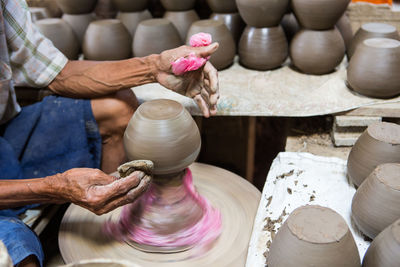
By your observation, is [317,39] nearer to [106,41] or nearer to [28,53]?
[106,41]

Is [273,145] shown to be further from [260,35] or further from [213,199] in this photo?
[213,199]

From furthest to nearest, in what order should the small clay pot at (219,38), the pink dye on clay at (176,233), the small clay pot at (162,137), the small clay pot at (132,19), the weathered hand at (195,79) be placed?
1. the small clay pot at (132,19)
2. the small clay pot at (219,38)
3. the weathered hand at (195,79)
4. the pink dye on clay at (176,233)
5. the small clay pot at (162,137)

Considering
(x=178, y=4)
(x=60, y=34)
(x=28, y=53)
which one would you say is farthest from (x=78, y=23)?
(x=28, y=53)

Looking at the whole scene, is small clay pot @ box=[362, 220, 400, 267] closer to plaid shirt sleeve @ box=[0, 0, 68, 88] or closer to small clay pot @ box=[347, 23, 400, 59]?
small clay pot @ box=[347, 23, 400, 59]

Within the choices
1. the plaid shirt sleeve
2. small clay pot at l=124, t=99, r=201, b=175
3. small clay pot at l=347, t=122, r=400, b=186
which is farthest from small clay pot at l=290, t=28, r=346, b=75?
the plaid shirt sleeve

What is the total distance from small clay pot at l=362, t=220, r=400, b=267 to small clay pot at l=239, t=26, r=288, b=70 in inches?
53.1

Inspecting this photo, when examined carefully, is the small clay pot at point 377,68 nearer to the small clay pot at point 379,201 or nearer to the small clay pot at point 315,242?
the small clay pot at point 379,201

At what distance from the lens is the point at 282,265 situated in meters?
1.08

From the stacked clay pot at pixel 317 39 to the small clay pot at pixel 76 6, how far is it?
1221 mm

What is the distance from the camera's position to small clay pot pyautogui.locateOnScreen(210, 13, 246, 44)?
246 cm

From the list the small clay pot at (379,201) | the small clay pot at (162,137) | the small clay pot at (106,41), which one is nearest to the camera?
the small clay pot at (379,201)

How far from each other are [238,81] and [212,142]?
3.10 ft

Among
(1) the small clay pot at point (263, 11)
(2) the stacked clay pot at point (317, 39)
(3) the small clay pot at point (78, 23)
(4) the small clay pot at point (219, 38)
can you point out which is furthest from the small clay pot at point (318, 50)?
(3) the small clay pot at point (78, 23)

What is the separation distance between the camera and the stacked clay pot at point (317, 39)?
2098 millimetres
